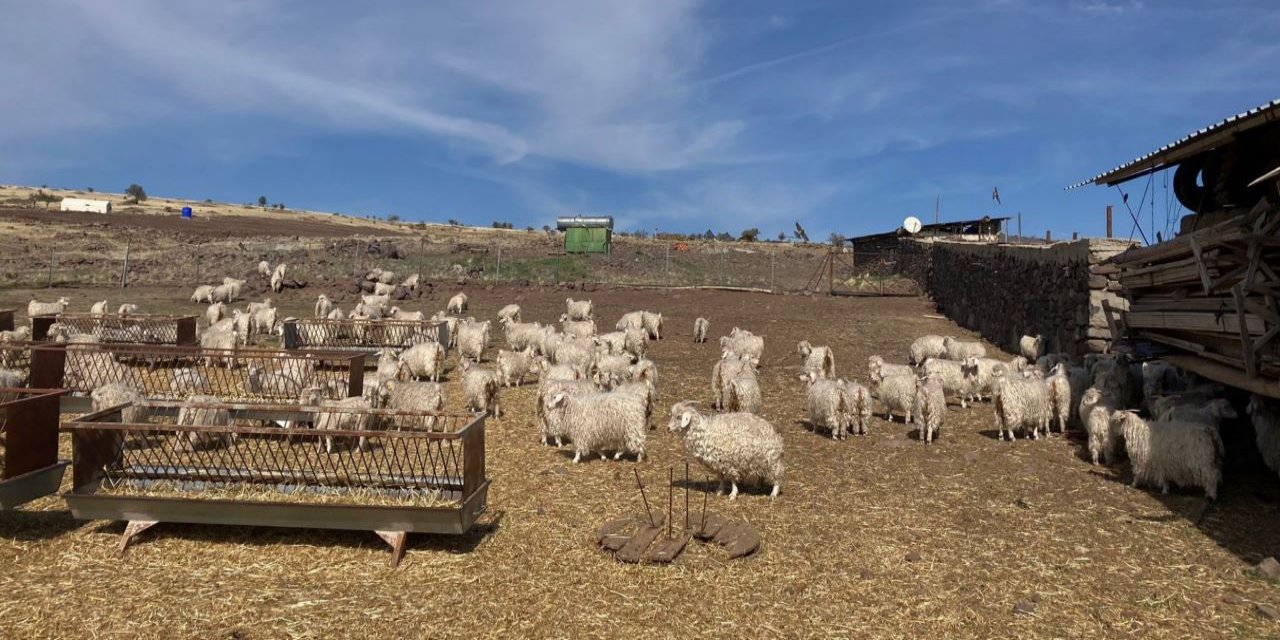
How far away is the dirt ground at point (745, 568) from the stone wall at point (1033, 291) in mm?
7737

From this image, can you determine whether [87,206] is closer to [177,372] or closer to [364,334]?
[364,334]

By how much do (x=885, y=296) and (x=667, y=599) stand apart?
33.0 metres

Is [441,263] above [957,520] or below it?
above

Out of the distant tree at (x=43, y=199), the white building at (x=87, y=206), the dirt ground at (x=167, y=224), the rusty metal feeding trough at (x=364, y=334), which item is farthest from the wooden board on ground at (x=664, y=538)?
the distant tree at (x=43, y=199)

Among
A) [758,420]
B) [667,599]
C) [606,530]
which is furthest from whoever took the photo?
[758,420]

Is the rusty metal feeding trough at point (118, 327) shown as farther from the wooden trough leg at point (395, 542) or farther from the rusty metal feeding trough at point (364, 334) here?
the wooden trough leg at point (395, 542)

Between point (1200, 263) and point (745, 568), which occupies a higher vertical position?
point (1200, 263)

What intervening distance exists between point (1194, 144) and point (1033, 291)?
37.1ft

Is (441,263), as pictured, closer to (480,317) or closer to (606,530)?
(480,317)

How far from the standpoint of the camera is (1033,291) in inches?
835

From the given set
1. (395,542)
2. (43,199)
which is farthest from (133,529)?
(43,199)

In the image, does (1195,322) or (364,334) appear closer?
(1195,322)

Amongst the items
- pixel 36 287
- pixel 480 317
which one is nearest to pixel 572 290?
pixel 480 317

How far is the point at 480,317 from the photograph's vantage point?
2945 cm
